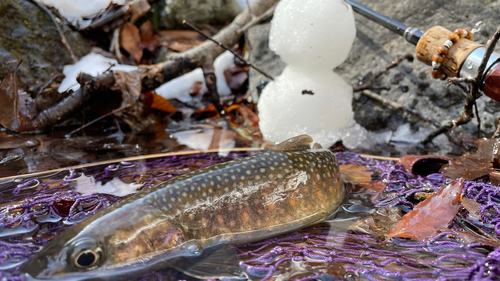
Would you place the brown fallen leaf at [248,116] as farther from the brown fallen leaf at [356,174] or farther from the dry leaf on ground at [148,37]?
the dry leaf on ground at [148,37]

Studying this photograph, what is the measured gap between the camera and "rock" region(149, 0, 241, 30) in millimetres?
6281

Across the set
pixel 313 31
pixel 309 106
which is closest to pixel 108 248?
pixel 309 106

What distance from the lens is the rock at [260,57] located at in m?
4.73

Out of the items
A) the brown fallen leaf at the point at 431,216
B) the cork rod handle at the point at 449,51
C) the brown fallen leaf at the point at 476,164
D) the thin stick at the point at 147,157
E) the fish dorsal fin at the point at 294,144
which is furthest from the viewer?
the cork rod handle at the point at 449,51

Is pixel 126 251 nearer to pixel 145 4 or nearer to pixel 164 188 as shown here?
pixel 164 188

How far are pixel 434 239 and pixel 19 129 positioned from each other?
3.56 m

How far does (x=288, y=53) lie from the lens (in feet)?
10.7

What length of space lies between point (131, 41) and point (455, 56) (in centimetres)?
459

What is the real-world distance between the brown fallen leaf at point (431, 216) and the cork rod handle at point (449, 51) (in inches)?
47.7

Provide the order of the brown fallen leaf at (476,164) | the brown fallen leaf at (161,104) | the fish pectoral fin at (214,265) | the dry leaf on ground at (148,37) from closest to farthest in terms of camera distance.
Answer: the fish pectoral fin at (214,265)
the brown fallen leaf at (476,164)
the brown fallen leaf at (161,104)
the dry leaf on ground at (148,37)

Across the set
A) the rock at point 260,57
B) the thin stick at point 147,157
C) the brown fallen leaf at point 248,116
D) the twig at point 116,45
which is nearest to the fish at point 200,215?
the thin stick at point 147,157

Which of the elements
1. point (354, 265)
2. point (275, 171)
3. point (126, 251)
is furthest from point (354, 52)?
point (126, 251)

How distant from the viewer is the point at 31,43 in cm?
425

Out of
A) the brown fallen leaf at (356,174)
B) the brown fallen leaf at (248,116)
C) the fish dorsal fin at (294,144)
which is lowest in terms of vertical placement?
the brown fallen leaf at (248,116)
